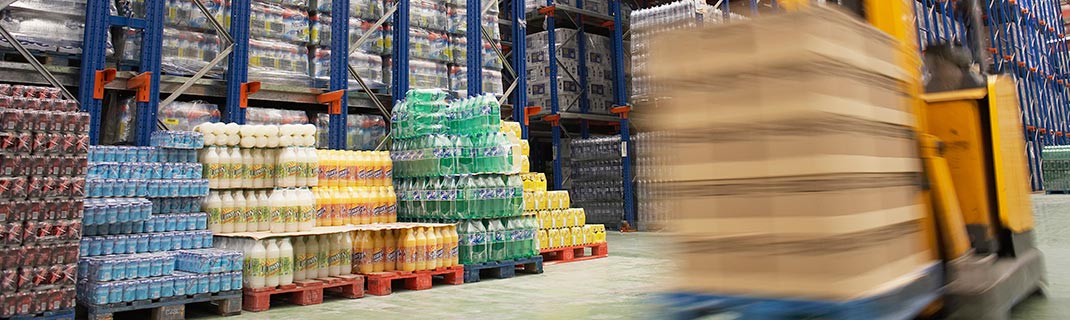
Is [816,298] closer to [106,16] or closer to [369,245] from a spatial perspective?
[369,245]

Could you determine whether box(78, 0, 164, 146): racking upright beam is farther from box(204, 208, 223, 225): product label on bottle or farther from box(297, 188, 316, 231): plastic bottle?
box(297, 188, 316, 231): plastic bottle

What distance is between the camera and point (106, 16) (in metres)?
6.21

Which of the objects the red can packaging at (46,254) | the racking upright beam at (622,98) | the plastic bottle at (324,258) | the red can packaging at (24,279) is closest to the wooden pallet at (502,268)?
the plastic bottle at (324,258)

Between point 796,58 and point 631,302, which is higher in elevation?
point 796,58

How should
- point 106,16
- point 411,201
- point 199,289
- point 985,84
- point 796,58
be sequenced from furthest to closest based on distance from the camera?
point 411,201
point 106,16
point 199,289
point 985,84
point 796,58

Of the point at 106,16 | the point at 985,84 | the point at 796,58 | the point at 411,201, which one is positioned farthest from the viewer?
the point at 411,201

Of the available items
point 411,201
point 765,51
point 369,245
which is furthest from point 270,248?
point 765,51

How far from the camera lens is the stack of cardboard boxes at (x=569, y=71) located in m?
14.1

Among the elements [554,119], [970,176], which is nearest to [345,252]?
[970,176]

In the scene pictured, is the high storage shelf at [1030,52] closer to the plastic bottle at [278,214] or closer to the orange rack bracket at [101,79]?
the plastic bottle at [278,214]

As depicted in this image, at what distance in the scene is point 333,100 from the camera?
745 centimetres

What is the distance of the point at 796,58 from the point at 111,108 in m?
6.85

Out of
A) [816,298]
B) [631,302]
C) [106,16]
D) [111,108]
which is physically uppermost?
[106,16]

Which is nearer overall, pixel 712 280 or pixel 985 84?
pixel 712 280
